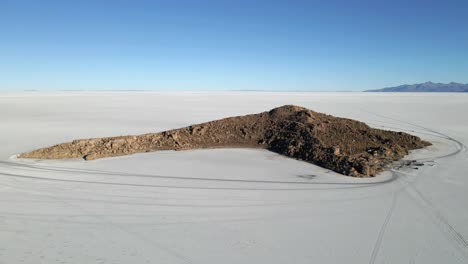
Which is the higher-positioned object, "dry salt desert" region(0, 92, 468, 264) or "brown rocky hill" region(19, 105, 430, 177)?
"brown rocky hill" region(19, 105, 430, 177)

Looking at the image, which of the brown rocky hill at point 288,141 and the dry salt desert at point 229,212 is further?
the brown rocky hill at point 288,141

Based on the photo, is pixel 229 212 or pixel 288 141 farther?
pixel 288 141

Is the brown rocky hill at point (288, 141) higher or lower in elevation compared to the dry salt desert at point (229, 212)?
higher

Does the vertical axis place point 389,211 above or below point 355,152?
below

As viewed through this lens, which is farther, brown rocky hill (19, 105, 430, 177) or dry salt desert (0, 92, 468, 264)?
brown rocky hill (19, 105, 430, 177)

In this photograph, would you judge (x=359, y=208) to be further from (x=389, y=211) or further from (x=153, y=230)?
(x=153, y=230)

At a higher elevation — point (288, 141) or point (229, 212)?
point (288, 141)

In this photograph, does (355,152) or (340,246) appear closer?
(340,246)

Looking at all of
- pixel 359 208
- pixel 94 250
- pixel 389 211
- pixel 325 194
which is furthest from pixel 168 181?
pixel 389 211
